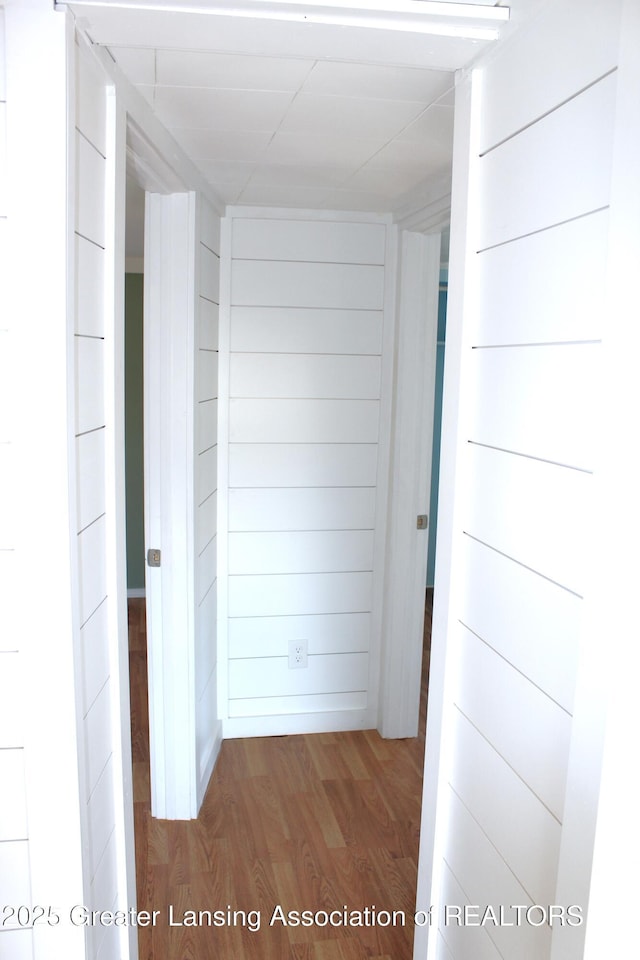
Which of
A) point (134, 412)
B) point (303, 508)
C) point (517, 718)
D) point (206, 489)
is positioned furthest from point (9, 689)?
point (134, 412)

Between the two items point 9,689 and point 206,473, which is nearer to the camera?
point 9,689

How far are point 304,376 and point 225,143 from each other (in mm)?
1239

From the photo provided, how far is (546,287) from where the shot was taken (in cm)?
113

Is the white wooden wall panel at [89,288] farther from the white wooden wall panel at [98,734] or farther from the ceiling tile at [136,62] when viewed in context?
the white wooden wall panel at [98,734]

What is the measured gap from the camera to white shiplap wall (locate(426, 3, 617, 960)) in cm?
102

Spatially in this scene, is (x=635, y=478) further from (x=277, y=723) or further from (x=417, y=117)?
(x=277, y=723)

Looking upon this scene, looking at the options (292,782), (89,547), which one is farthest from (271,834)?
(89,547)

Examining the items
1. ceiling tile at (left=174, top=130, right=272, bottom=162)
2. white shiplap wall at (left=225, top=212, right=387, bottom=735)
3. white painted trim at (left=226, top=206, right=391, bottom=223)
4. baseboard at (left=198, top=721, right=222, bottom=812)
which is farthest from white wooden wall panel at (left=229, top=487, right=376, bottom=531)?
ceiling tile at (left=174, top=130, right=272, bottom=162)

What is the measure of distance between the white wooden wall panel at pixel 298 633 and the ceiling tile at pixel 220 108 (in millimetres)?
2053

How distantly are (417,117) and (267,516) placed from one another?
6.10ft

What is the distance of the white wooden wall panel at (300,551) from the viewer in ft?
10.9

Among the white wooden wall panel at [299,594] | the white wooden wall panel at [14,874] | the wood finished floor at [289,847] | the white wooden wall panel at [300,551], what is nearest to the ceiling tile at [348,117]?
the white wooden wall panel at [14,874]

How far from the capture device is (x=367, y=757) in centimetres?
327

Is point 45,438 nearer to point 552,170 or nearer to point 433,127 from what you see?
point 552,170
